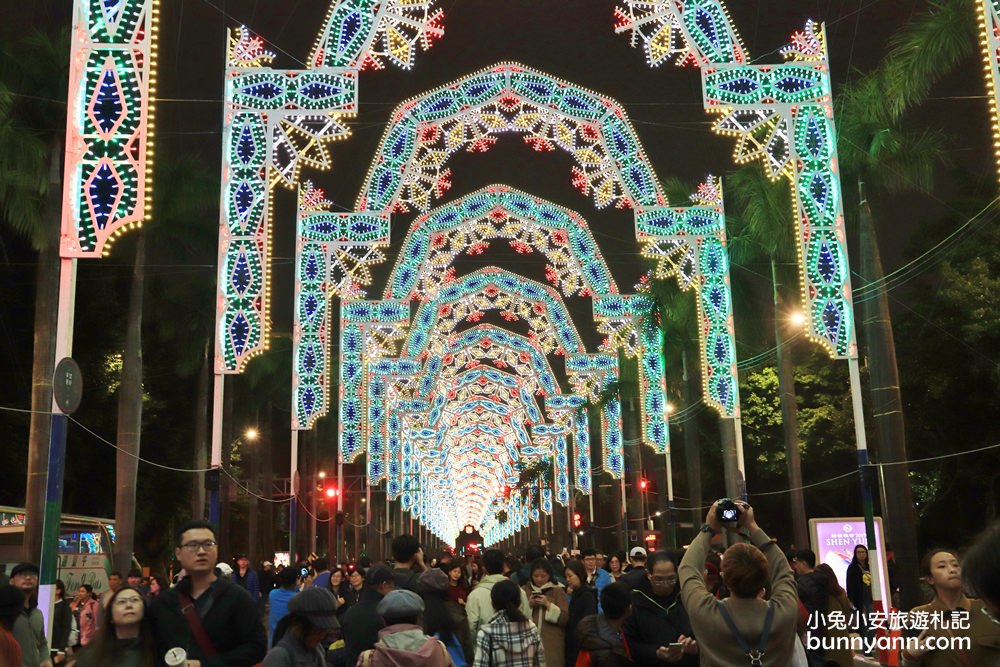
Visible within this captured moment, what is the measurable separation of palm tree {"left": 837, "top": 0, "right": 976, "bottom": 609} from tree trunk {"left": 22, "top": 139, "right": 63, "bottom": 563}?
16.6 m

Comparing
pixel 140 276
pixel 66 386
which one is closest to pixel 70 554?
pixel 140 276

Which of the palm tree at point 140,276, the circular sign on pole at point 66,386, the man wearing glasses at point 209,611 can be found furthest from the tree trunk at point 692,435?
the man wearing glasses at point 209,611

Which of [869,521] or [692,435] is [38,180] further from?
[692,435]

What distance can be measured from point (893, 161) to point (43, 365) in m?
18.4

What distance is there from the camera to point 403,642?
21.4 ft

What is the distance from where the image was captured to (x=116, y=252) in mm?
37906

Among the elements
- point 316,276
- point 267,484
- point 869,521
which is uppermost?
point 316,276

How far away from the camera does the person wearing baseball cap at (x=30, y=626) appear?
8.30 meters

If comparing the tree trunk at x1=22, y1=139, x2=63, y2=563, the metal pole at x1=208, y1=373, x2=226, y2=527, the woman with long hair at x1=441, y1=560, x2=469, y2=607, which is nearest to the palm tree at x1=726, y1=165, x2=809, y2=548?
the metal pole at x1=208, y1=373, x2=226, y2=527

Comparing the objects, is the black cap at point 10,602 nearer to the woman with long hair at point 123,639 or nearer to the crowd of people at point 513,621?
the crowd of people at point 513,621

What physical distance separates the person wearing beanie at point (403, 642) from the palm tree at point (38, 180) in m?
18.9

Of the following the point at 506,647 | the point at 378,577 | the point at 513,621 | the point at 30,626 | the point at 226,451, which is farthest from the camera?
the point at 226,451

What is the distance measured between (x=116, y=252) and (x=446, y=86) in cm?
1665

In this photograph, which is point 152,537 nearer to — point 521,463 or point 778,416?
point 778,416
